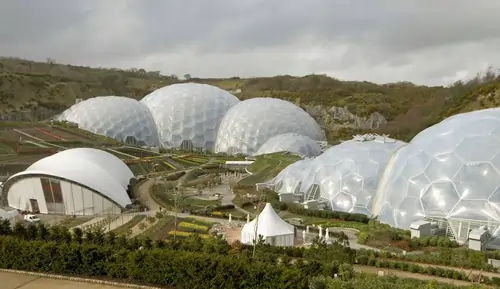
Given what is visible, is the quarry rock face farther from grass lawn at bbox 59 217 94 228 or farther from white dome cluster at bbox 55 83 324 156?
grass lawn at bbox 59 217 94 228

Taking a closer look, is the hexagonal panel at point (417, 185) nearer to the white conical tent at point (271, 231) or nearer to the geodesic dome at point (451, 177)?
the geodesic dome at point (451, 177)

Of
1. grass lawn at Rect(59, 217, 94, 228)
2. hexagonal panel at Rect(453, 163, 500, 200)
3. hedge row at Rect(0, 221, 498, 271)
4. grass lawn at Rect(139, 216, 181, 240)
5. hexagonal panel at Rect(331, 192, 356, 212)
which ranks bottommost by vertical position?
grass lawn at Rect(59, 217, 94, 228)

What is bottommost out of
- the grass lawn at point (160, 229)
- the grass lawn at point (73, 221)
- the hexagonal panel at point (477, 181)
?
the grass lawn at point (73, 221)

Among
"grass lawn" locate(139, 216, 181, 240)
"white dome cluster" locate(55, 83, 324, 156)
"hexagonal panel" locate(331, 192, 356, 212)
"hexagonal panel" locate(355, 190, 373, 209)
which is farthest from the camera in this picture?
"white dome cluster" locate(55, 83, 324, 156)

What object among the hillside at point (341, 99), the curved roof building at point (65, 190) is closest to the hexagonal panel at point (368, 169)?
the curved roof building at point (65, 190)

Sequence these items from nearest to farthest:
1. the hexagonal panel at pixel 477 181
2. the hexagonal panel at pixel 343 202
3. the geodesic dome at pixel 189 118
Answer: the hexagonal panel at pixel 477 181 → the hexagonal panel at pixel 343 202 → the geodesic dome at pixel 189 118

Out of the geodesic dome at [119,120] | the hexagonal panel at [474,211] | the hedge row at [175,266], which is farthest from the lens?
the geodesic dome at [119,120]

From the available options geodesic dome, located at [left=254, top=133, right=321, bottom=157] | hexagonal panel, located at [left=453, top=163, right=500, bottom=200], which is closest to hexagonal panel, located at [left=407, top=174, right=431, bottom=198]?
hexagonal panel, located at [left=453, top=163, right=500, bottom=200]

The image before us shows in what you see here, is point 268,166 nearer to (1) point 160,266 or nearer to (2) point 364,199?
(2) point 364,199
